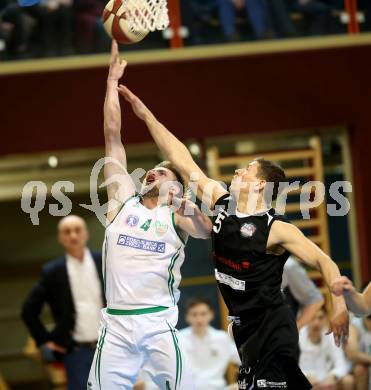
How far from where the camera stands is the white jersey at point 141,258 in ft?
17.3

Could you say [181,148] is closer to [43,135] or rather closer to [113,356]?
[113,356]

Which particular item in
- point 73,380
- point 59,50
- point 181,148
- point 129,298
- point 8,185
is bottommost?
point 73,380

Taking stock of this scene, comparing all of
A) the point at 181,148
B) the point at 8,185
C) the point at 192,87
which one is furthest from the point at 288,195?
the point at 181,148

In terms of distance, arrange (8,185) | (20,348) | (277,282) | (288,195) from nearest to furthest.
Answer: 1. (277,282)
2. (288,195)
3. (8,185)
4. (20,348)

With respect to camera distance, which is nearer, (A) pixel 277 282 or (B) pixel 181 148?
(A) pixel 277 282

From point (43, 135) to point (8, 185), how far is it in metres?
2.00

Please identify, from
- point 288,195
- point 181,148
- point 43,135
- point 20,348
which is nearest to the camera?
point 181,148

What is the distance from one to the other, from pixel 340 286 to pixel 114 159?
5.85 ft

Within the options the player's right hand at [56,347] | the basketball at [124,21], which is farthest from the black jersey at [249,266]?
the player's right hand at [56,347]

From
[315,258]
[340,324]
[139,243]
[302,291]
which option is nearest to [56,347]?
[302,291]

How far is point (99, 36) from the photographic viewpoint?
9242 mm

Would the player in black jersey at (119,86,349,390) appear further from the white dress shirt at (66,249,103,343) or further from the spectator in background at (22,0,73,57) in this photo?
the spectator in background at (22,0,73,57)

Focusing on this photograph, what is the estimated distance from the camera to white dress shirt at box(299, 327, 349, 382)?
7914mm

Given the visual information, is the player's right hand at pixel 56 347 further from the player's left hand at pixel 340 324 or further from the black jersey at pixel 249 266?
the player's left hand at pixel 340 324
